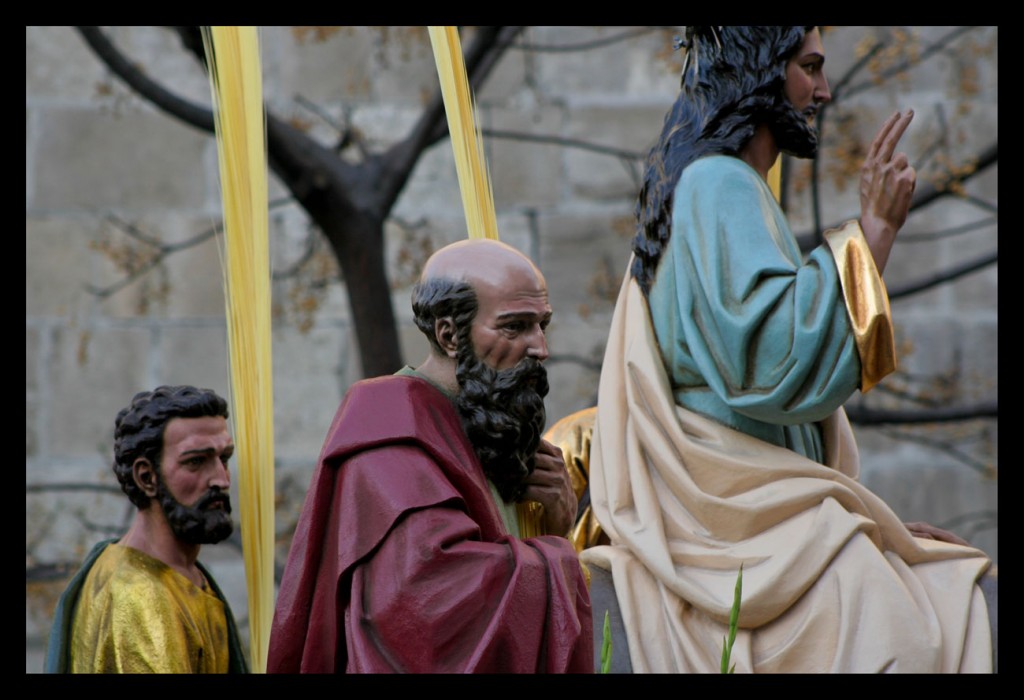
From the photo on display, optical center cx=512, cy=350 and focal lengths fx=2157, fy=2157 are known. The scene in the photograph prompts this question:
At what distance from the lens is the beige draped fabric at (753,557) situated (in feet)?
15.0

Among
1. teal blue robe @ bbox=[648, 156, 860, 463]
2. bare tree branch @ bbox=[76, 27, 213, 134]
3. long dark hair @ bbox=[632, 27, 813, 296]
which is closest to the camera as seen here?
teal blue robe @ bbox=[648, 156, 860, 463]

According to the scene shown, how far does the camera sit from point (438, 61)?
5.48m

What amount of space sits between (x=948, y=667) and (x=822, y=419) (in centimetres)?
71

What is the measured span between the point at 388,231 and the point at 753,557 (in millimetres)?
4172

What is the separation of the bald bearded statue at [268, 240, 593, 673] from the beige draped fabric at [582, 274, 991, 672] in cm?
41

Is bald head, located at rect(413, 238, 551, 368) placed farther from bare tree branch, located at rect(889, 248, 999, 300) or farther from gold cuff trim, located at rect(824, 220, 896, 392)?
bare tree branch, located at rect(889, 248, 999, 300)

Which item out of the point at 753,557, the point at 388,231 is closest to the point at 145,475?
the point at 753,557

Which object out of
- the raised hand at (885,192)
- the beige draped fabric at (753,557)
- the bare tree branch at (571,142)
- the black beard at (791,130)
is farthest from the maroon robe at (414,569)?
the bare tree branch at (571,142)

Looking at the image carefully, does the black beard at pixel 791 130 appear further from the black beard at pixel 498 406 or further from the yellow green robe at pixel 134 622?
the yellow green robe at pixel 134 622

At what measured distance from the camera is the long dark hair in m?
5.06

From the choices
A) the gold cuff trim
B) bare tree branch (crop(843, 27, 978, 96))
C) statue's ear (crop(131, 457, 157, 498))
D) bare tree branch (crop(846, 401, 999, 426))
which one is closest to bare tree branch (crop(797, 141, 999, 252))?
bare tree branch (crop(843, 27, 978, 96))

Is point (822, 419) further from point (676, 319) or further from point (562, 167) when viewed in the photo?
point (562, 167)

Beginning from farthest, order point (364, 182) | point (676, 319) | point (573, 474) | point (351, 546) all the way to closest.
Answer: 1. point (364, 182)
2. point (573, 474)
3. point (676, 319)
4. point (351, 546)

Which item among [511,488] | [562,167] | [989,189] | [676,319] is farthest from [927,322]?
[511,488]
